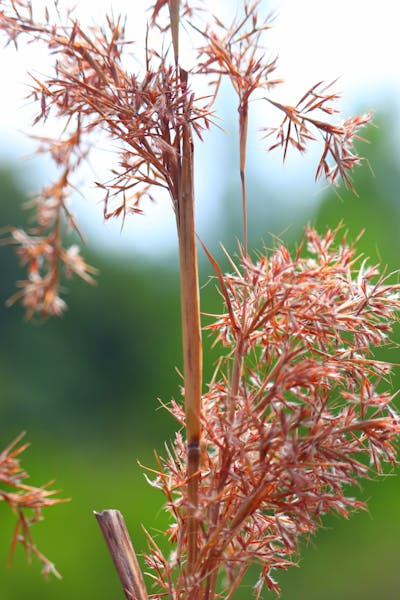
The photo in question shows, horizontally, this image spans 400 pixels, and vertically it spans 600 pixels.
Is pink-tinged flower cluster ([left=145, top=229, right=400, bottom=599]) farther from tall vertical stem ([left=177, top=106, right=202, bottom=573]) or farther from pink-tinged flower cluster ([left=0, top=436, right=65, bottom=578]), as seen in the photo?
pink-tinged flower cluster ([left=0, top=436, right=65, bottom=578])

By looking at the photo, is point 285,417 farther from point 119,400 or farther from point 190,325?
point 119,400

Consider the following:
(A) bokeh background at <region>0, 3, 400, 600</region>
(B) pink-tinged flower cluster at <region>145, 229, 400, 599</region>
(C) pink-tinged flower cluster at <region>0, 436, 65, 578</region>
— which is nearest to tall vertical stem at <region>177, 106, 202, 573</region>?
(B) pink-tinged flower cluster at <region>145, 229, 400, 599</region>

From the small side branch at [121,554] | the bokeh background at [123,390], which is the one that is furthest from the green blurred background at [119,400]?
the small side branch at [121,554]

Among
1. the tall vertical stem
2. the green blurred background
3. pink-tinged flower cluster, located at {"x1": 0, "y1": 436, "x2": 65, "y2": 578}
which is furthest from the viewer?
the green blurred background

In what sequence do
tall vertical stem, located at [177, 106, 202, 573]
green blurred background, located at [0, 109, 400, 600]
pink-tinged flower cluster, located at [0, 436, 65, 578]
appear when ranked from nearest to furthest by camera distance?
1. pink-tinged flower cluster, located at [0, 436, 65, 578]
2. tall vertical stem, located at [177, 106, 202, 573]
3. green blurred background, located at [0, 109, 400, 600]

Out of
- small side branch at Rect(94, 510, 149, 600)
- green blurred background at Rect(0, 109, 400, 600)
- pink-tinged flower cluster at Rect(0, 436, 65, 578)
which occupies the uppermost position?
pink-tinged flower cluster at Rect(0, 436, 65, 578)

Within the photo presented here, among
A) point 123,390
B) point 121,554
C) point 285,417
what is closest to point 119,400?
point 123,390

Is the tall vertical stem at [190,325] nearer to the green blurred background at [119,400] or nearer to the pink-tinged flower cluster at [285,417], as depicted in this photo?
the pink-tinged flower cluster at [285,417]
